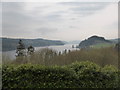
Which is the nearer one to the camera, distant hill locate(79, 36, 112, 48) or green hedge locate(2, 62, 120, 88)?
green hedge locate(2, 62, 120, 88)

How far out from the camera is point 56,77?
2.54m

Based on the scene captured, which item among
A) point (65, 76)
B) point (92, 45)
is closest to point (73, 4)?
point (92, 45)

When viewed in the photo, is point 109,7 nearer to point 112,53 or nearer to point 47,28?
point 112,53

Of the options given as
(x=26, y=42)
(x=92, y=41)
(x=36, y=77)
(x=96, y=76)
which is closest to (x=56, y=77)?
(x=36, y=77)

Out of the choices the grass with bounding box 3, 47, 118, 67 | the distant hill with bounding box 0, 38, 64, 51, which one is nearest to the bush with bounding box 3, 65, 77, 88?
the grass with bounding box 3, 47, 118, 67

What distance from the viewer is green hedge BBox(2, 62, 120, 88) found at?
2.51 metres

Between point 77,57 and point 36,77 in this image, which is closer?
point 36,77

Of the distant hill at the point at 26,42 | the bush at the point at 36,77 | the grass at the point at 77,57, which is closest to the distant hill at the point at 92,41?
the grass at the point at 77,57

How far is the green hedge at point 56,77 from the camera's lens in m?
2.51

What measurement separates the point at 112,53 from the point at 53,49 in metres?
1.12

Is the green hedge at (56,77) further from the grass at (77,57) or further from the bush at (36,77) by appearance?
the grass at (77,57)

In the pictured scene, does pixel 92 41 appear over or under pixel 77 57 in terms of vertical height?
over

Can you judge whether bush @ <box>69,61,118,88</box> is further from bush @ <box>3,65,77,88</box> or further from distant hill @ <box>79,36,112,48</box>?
distant hill @ <box>79,36,112,48</box>

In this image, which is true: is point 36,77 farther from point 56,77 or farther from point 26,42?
point 26,42
